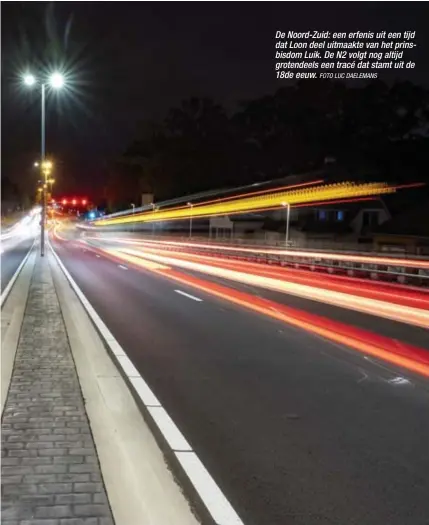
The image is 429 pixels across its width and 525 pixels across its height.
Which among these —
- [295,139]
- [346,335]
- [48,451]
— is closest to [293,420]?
[48,451]

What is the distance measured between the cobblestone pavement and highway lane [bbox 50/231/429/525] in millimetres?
913

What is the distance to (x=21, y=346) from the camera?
9602 millimetres

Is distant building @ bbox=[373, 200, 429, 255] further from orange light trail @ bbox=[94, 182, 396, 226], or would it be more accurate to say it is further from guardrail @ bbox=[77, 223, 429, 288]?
guardrail @ bbox=[77, 223, 429, 288]

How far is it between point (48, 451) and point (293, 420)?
235cm

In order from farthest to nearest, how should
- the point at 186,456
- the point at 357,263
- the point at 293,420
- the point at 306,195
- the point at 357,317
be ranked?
the point at 306,195, the point at 357,263, the point at 357,317, the point at 293,420, the point at 186,456

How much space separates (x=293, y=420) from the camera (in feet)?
20.3

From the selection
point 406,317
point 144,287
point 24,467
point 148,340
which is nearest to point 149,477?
point 24,467

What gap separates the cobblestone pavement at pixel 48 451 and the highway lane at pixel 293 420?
0.91 meters

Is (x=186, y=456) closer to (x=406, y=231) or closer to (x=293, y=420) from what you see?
(x=293, y=420)

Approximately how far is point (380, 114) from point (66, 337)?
170ft

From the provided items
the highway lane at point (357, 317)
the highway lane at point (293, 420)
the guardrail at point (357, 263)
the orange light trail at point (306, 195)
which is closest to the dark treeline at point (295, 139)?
the orange light trail at point (306, 195)

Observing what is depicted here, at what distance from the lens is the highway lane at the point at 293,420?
436 centimetres

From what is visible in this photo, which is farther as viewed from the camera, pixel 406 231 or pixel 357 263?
pixel 406 231

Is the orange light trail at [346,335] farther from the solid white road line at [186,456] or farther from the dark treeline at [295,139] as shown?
the dark treeline at [295,139]
